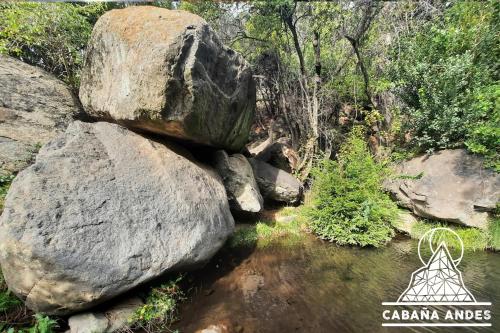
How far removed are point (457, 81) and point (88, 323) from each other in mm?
10215

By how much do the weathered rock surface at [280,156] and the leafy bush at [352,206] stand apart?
2763 millimetres

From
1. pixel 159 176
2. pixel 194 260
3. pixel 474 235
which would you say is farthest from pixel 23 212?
pixel 474 235

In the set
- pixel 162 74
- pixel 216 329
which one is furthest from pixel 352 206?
pixel 162 74

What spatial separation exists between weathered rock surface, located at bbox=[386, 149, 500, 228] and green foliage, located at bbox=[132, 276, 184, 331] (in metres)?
6.80

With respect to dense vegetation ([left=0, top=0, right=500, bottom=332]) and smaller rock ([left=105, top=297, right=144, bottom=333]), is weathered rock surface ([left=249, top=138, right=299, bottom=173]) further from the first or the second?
smaller rock ([left=105, top=297, right=144, bottom=333])

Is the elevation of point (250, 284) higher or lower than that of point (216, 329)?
higher

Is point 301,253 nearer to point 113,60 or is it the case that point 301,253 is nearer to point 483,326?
point 483,326

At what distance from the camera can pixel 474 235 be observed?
21.8ft

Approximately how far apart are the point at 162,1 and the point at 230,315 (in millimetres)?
12026

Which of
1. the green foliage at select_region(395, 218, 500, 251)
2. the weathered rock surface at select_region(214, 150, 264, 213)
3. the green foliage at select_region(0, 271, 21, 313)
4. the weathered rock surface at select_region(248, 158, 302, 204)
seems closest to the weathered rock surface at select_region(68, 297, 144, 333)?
the green foliage at select_region(0, 271, 21, 313)

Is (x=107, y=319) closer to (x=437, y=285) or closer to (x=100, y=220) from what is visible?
(x=100, y=220)

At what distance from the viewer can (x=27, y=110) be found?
6.58 metres

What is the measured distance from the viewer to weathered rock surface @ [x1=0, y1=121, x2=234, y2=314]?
3412 mm

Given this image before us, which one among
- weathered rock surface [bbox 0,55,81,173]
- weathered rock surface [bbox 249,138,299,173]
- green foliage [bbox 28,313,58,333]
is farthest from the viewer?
weathered rock surface [bbox 249,138,299,173]
